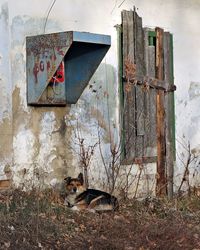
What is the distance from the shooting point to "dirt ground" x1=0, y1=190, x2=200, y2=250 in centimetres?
690

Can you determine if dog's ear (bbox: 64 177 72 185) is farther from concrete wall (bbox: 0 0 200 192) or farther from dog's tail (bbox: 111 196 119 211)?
dog's tail (bbox: 111 196 119 211)

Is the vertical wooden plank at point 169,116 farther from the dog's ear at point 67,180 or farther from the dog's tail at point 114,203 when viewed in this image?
the dog's ear at point 67,180

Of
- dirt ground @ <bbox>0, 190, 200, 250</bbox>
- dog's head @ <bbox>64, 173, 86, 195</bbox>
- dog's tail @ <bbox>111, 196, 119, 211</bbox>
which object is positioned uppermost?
dog's head @ <bbox>64, 173, 86, 195</bbox>

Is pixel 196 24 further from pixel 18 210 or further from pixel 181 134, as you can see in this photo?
pixel 18 210

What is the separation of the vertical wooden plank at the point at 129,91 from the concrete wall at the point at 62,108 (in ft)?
0.46

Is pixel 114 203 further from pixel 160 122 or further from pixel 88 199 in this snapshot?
pixel 160 122

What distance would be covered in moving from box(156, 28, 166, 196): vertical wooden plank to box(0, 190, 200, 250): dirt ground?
1419 millimetres

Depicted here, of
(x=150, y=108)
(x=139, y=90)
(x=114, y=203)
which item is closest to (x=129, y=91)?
(x=139, y=90)

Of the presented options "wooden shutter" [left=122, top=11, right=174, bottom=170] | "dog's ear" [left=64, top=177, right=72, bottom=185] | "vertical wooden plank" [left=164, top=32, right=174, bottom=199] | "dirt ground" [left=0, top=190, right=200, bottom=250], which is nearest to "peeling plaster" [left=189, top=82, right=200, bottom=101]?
"vertical wooden plank" [left=164, top=32, right=174, bottom=199]

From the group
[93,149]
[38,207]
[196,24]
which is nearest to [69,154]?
[93,149]

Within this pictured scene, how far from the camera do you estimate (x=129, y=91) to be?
32.3 ft

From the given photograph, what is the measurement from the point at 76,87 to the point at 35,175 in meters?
1.38

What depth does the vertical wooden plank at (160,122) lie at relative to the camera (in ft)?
33.7

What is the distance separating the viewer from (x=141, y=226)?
777cm
